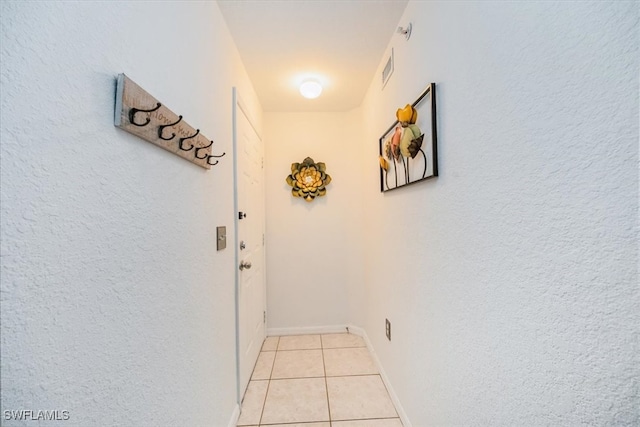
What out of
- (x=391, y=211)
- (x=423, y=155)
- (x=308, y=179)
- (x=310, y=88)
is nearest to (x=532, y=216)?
(x=423, y=155)

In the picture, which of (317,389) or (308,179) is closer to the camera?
(317,389)

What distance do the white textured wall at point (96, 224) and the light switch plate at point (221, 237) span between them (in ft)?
0.85

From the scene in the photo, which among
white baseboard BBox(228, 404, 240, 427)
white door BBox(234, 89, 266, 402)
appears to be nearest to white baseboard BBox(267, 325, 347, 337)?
white door BBox(234, 89, 266, 402)

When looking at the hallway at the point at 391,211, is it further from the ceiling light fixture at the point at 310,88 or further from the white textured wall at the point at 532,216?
the ceiling light fixture at the point at 310,88

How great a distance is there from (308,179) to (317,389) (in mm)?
1781

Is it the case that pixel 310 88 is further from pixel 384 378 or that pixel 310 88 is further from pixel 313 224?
pixel 384 378

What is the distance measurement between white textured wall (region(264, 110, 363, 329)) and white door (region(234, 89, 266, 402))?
0.19 m

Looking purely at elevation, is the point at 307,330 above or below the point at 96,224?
below

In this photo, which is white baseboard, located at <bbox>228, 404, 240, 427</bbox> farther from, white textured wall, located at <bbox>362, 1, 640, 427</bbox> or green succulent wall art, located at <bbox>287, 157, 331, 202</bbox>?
green succulent wall art, located at <bbox>287, 157, 331, 202</bbox>

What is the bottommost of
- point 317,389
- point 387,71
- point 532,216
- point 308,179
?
point 317,389

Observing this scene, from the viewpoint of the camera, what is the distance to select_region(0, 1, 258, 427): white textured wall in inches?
17.6

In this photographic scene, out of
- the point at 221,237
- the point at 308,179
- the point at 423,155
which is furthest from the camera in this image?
the point at 308,179

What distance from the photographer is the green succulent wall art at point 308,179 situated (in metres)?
2.70

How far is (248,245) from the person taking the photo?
2.02 meters
